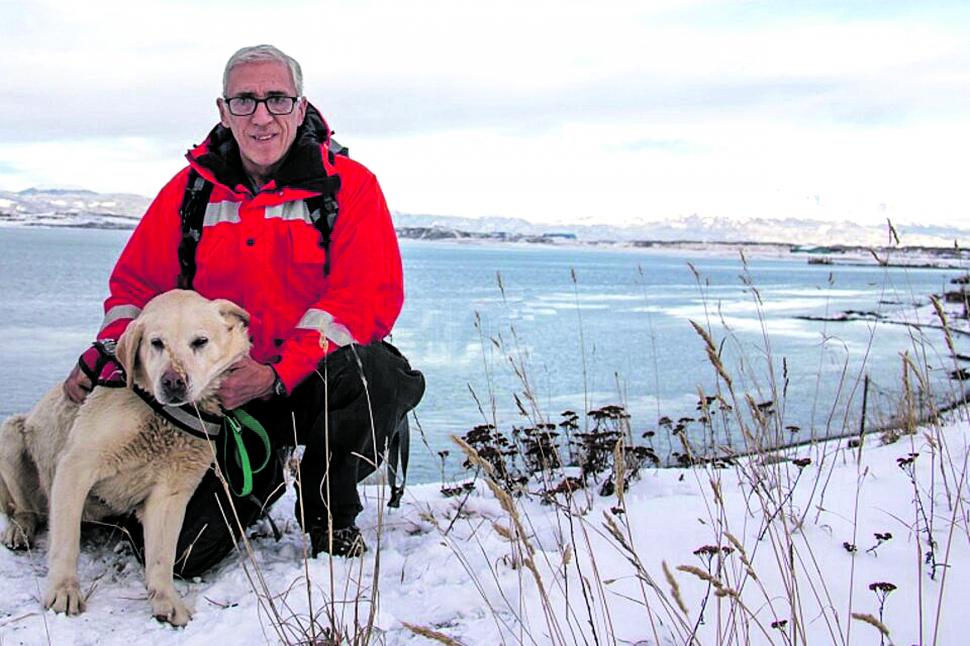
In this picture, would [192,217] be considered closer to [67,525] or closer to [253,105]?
[253,105]

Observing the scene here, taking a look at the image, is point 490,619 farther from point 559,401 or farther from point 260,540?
point 559,401

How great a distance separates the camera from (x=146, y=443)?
3496 mm

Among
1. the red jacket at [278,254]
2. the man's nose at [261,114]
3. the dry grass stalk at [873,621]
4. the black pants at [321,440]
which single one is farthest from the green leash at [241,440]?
the dry grass stalk at [873,621]

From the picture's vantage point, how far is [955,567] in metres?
3.26

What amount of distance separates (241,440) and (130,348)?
0.60 m

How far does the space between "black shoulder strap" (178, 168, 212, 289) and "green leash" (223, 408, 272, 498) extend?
0.75m

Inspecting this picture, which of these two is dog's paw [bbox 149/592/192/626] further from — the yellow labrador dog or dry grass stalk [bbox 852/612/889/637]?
dry grass stalk [bbox 852/612/889/637]

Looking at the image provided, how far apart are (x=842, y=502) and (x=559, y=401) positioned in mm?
6252

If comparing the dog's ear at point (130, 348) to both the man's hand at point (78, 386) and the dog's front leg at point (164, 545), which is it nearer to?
the man's hand at point (78, 386)

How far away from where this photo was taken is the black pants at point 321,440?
3818 millimetres

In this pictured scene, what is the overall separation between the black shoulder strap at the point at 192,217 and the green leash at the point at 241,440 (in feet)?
2.46

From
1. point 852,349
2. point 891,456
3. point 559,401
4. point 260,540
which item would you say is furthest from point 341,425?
point 852,349

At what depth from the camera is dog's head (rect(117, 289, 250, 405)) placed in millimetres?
3326

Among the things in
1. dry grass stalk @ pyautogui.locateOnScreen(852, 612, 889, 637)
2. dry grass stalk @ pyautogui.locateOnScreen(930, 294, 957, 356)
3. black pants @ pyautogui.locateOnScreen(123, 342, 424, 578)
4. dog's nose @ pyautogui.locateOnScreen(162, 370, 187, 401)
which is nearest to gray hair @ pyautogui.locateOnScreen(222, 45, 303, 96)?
black pants @ pyautogui.locateOnScreen(123, 342, 424, 578)
